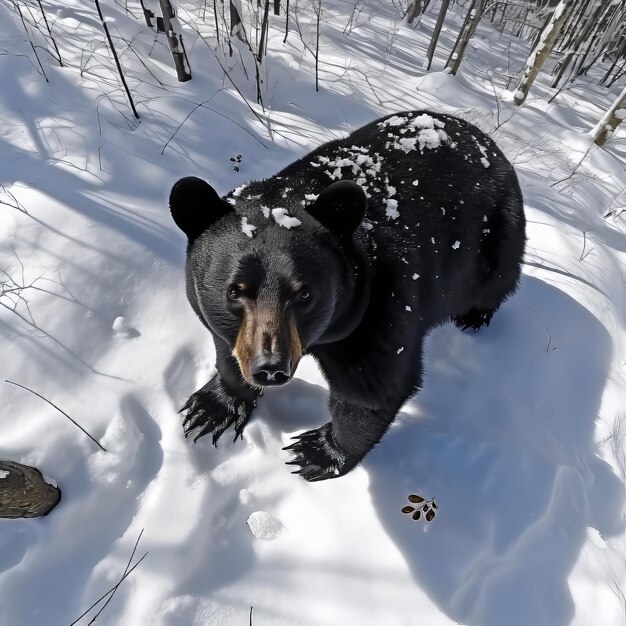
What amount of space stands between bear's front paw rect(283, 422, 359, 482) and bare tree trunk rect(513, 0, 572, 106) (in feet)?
24.8

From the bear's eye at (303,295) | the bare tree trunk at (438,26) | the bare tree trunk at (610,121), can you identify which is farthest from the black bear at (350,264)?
the bare tree trunk at (438,26)

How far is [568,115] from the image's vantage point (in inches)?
316

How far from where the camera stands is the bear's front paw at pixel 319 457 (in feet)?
6.72

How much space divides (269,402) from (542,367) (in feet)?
6.35

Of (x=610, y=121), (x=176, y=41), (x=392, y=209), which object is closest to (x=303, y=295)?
(x=392, y=209)

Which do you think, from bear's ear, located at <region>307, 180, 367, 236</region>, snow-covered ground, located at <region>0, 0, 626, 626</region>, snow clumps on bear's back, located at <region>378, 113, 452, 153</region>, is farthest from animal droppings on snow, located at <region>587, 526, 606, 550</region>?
snow clumps on bear's back, located at <region>378, 113, 452, 153</region>

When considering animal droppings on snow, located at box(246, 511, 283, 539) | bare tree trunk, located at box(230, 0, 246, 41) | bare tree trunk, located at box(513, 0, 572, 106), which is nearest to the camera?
animal droppings on snow, located at box(246, 511, 283, 539)

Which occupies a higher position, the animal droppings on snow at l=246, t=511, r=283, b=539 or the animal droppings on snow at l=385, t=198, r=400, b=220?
the animal droppings on snow at l=385, t=198, r=400, b=220

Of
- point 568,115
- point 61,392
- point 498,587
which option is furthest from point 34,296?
point 568,115

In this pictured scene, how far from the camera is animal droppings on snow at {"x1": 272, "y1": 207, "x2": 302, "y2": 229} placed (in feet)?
4.65

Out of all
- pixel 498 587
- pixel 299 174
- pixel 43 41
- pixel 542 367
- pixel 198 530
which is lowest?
pixel 198 530

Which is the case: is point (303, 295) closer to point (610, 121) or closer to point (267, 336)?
point (267, 336)

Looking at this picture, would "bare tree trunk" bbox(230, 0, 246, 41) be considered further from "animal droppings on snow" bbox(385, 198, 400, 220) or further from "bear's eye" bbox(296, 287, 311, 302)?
"bear's eye" bbox(296, 287, 311, 302)

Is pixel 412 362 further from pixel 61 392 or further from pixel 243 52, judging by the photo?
pixel 243 52
